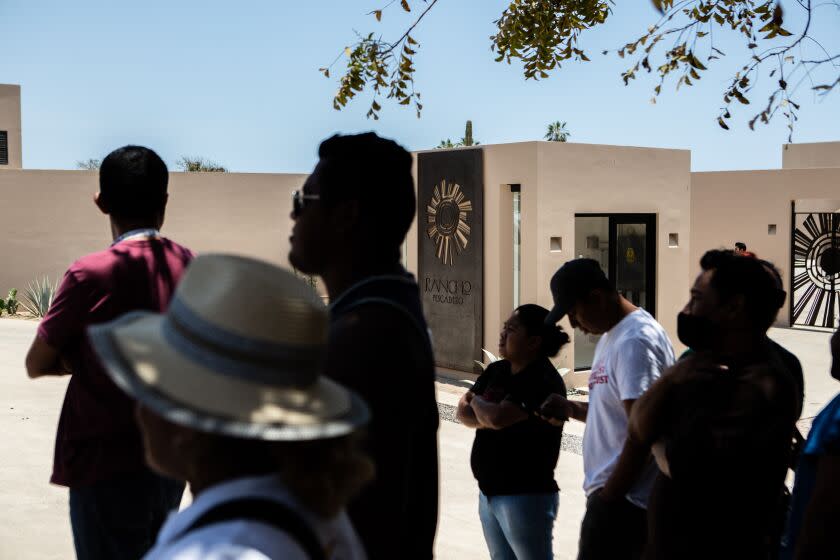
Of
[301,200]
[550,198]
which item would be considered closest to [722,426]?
[301,200]

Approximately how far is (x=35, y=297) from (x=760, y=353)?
17.7 metres

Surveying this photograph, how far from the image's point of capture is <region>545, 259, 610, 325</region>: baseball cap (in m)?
3.61

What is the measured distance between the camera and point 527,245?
11695 mm

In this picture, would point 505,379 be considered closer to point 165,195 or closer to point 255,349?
point 165,195

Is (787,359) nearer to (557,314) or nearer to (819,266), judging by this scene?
(557,314)

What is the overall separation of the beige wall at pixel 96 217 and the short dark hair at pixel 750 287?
20.2 metres

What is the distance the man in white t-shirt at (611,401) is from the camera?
3.30 m

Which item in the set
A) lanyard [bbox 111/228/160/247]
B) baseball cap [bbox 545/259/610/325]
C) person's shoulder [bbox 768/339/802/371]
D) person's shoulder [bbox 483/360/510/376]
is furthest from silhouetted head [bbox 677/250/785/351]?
lanyard [bbox 111/228/160/247]

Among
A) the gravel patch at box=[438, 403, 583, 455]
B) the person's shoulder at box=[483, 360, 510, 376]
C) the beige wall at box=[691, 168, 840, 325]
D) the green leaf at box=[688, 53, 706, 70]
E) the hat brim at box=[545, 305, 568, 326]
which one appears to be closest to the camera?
the hat brim at box=[545, 305, 568, 326]

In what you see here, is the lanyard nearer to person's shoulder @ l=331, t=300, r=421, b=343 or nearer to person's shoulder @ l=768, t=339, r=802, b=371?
person's shoulder @ l=331, t=300, r=421, b=343

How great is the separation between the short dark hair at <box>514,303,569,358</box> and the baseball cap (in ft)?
0.64

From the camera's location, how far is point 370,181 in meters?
1.88

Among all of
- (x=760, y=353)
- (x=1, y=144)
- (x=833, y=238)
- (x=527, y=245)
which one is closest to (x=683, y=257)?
(x=527, y=245)

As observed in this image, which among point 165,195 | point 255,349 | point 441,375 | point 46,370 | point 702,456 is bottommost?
point 441,375
